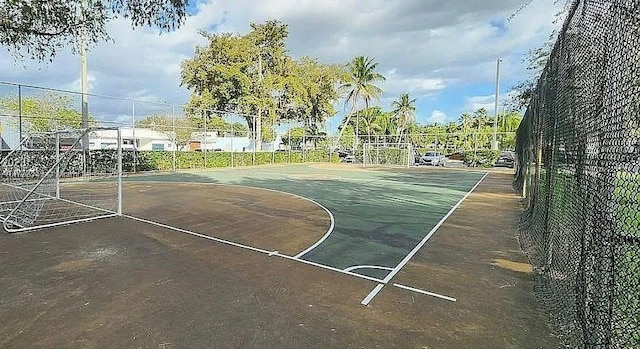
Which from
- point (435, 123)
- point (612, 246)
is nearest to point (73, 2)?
point (612, 246)

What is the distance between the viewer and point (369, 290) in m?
4.05

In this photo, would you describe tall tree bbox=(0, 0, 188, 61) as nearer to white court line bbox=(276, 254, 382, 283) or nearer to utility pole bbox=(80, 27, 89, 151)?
white court line bbox=(276, 254, 382, 283)

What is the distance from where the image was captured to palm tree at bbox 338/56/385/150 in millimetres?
39625

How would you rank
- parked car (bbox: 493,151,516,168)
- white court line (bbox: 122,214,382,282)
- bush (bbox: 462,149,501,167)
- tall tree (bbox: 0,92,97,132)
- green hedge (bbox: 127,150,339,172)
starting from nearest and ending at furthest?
white court line (bbox: 122,214,382,282) < tall tree (bbox: 0,92,97,132) < green hedge (bbox: 127,150,339,172) < parked car (bbox: 493,151,516,168) < bush (bbox: 462,149,501,167)

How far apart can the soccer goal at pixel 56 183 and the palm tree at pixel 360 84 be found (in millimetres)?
26071

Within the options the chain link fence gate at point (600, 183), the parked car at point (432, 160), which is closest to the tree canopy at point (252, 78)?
the parked car at point (432, 160)

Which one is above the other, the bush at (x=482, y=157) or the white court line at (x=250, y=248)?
the bush at (x=482, y=157)

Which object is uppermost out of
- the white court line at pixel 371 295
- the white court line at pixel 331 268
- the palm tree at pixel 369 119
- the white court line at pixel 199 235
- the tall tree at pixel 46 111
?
the palm tree at pixel 369 119

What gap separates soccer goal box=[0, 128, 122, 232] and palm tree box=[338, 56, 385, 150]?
1026 inches

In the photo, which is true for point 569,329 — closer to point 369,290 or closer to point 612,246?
point 612,246

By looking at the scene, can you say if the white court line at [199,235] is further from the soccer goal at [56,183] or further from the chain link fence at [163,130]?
the chain link fence at [163,130]

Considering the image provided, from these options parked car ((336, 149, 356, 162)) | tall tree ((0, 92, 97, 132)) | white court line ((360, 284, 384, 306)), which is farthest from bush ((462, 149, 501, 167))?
white court line ((360, 284, 384, 306))

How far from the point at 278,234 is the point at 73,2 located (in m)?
5.54

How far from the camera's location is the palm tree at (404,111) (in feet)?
167
